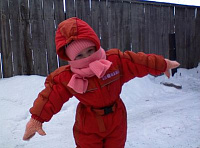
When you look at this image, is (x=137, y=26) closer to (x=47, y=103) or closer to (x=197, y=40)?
(x=197, y=40)

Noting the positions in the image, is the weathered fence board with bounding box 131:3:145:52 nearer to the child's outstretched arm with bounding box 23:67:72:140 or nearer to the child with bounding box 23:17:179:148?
the child with bounding box 23:17:179:148

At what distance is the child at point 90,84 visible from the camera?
1.55 metres

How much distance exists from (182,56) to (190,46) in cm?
47

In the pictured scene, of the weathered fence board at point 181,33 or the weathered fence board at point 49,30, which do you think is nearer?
the weathered fence board at point 49,30

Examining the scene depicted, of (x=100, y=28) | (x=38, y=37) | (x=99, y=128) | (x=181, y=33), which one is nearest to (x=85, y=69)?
(x=99, y=128)

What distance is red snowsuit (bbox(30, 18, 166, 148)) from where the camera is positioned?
5.19 feet

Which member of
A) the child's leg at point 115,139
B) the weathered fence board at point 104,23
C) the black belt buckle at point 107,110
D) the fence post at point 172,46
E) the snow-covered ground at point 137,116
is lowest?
the snow-covered ground at point 137,116

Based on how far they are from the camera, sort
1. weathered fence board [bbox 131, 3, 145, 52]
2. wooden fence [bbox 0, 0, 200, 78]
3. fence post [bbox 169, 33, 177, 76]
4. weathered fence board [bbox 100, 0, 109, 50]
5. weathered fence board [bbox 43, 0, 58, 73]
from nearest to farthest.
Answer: wooden fence [bbox 0, 0, 200, 78]
weathered fence board [bbox 43, 0, 58, 73]
weathered fence board [bbox 100, 0, 109, 50]
weathered fence board [bbox 131, 3, 145, 52]
fence post [bbox 169, 33, 177, 76]

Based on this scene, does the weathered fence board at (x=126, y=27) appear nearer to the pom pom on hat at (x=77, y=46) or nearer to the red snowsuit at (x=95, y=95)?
the red snowsuit at (x=95, y=95)

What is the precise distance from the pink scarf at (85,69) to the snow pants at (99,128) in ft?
0.81

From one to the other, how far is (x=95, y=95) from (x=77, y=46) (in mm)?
400

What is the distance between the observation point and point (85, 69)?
5.14ft

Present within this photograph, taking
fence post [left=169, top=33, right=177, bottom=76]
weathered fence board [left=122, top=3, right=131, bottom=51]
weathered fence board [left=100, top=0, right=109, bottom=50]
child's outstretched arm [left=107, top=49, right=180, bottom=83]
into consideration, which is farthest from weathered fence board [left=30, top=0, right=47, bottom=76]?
fence post [left=169, top=33, right=177, bottom=76]

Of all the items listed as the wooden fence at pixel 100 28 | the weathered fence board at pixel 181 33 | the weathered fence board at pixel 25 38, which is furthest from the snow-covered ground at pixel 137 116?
the weathered fence board at pixel 181 33
